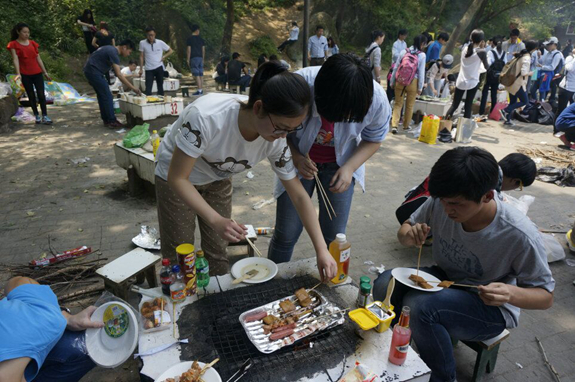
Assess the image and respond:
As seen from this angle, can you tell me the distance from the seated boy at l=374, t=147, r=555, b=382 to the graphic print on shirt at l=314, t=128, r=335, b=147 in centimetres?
76

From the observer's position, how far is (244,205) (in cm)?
493

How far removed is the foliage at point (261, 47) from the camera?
18612 millimetres

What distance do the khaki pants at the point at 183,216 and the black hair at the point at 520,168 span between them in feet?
8.27

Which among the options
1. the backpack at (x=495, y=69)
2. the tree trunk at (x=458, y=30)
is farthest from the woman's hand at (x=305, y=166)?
the tree trunk at (x=458, y=30)

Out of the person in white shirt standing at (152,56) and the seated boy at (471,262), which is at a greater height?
the person in white shirt standing at (152,56)

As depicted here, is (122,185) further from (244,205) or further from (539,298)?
(539,298)

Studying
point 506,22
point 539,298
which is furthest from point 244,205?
point 506,22

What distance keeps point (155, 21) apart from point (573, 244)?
17.7m

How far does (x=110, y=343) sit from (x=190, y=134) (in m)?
1.17

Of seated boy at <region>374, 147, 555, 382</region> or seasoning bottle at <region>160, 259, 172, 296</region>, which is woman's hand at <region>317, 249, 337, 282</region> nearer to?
seated boy at <region>374, 147, 555, 382</region>

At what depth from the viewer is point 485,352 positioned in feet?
7.70

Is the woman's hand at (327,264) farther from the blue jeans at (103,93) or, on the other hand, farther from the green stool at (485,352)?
the blue jeans at (103,93)

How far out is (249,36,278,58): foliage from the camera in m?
18.6

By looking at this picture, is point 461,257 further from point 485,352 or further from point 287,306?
point 287,306
